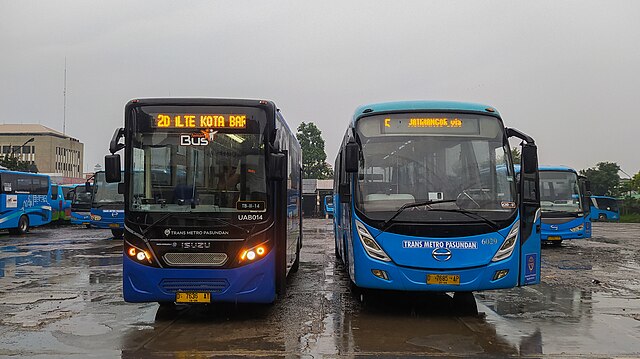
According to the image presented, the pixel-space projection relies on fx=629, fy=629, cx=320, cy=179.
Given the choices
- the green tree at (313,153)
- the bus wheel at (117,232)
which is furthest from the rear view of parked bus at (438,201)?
the green tree at (313,153)

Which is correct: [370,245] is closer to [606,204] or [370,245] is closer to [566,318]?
[566,318]

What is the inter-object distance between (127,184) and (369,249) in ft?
11.5

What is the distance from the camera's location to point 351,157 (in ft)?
29.7

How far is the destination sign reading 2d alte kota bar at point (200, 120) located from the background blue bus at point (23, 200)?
68.8 ft

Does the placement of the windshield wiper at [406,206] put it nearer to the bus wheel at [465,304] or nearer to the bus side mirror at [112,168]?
the bus wheel at [465,304]

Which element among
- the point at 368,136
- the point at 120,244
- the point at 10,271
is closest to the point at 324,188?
the point at 120,244

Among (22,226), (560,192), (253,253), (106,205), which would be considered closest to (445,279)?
(253,253)

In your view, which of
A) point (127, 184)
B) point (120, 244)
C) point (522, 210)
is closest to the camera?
point (127, 184)

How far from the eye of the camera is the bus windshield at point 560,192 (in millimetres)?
21141

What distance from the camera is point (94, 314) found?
9.53 meters

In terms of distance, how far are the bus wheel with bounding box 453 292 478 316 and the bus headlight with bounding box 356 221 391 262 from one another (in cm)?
175

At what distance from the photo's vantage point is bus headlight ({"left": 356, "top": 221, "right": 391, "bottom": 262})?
8906 mm

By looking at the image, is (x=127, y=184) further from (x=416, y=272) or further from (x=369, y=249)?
(x=416, y=272)

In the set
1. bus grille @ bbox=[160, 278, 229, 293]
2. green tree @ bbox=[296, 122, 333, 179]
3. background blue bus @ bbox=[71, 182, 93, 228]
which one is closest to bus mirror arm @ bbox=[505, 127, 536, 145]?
bus grille @ bbox=[160, 278, 229, 293]
